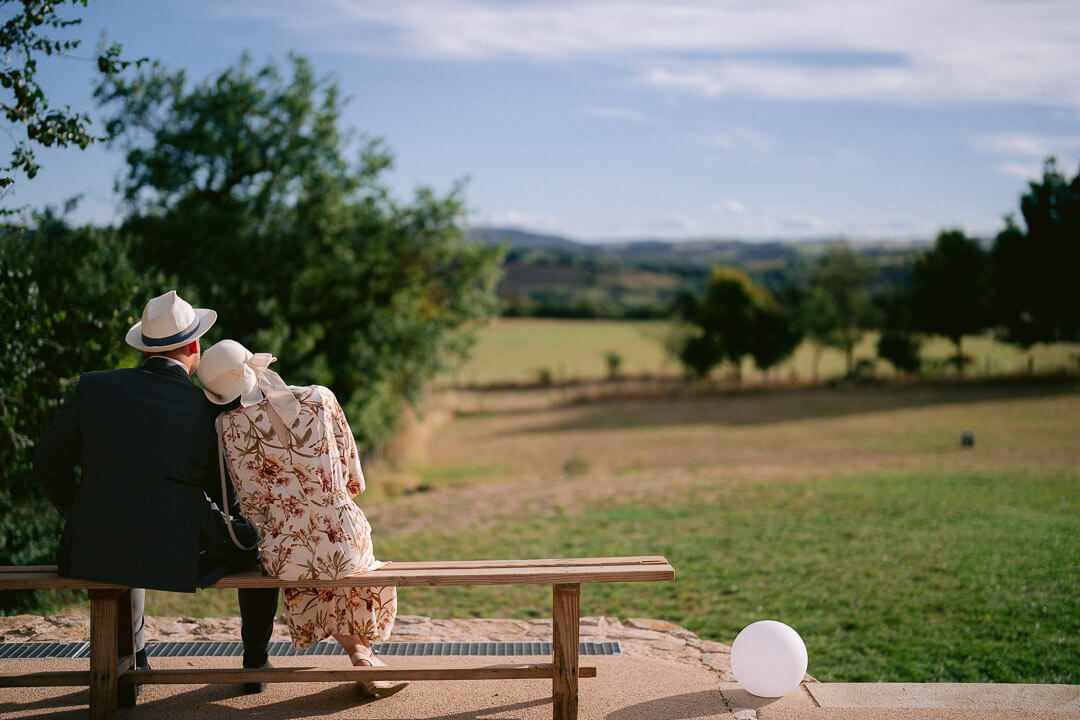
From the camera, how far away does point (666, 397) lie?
143ft

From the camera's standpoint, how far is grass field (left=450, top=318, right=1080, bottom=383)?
131ft

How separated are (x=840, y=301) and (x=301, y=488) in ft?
154

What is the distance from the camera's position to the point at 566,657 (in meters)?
4.07

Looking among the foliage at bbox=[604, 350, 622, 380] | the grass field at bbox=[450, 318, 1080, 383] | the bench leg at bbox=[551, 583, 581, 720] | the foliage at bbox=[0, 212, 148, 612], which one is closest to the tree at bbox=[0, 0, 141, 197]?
the foliage at bbox=[0, 212, 148, 612]

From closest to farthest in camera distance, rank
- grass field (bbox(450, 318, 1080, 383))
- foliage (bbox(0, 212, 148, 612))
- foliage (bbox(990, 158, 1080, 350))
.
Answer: foliage (bbox(0, 212, 148, 612)) → foliage (bbox(990, 158, 1080, 350)) → grass field (bbox(450, 318, 1080, 383))

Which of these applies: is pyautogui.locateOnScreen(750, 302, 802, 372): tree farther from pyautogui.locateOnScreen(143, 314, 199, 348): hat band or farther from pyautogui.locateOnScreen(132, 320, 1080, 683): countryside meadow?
pyautogui.locateOnScreen(143, 314, 199, 348): hat band

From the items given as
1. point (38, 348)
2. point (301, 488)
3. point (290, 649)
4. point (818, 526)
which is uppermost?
point (38, 348)

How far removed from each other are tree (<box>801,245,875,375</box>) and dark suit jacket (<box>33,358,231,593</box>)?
44.2m

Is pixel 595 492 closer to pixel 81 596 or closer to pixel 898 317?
pixel 81 596

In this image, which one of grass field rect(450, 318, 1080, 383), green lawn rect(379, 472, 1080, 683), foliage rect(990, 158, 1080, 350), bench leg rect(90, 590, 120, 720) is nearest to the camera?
bench leg rect(90, 590, 120, 720)

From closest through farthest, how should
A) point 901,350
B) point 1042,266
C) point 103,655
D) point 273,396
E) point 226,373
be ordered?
point 226,373 → point 273,396 → point 103,655 → point 1042,266 → point 901,350

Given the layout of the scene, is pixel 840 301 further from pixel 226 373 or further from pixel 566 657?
pixel 226 373

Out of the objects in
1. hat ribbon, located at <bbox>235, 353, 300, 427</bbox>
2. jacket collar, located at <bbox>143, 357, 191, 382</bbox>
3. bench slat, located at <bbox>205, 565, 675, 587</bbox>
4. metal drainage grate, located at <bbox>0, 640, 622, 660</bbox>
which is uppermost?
jacket collar, located at <bbox>143, 357, 191, 382</bbox>

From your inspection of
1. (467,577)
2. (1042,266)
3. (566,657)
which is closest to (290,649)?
(467,577)
